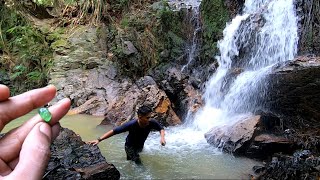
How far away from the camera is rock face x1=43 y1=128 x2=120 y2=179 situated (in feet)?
10.1

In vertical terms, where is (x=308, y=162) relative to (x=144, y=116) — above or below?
below

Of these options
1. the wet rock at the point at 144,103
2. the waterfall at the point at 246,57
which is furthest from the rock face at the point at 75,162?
the waterfall at the point at 246,57

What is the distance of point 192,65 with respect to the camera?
869cm

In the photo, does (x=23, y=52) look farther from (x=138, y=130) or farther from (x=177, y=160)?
(x=177, y=160)

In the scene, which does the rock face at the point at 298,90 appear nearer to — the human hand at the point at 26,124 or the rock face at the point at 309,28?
the rock face at the point at 309,28

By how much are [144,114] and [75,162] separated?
1.22m

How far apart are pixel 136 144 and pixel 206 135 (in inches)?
71.7

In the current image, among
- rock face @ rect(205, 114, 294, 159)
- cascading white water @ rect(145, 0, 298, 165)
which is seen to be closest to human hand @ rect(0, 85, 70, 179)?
rock face @ rect(205, 114, 294, 159)

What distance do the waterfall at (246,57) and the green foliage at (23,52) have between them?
532 centimetres

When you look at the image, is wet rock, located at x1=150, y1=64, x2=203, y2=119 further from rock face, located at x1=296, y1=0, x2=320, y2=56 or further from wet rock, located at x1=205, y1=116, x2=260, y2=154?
rock face, located at x1=296, y1=0, x2=320, y2=56

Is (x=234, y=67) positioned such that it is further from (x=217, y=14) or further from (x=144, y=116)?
(x=144, y=116)

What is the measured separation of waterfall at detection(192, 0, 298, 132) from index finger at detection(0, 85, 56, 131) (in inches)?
217

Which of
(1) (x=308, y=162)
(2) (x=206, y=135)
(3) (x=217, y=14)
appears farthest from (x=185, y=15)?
(1) (x=308, y=162)

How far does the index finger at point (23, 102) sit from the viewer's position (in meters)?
1.33
